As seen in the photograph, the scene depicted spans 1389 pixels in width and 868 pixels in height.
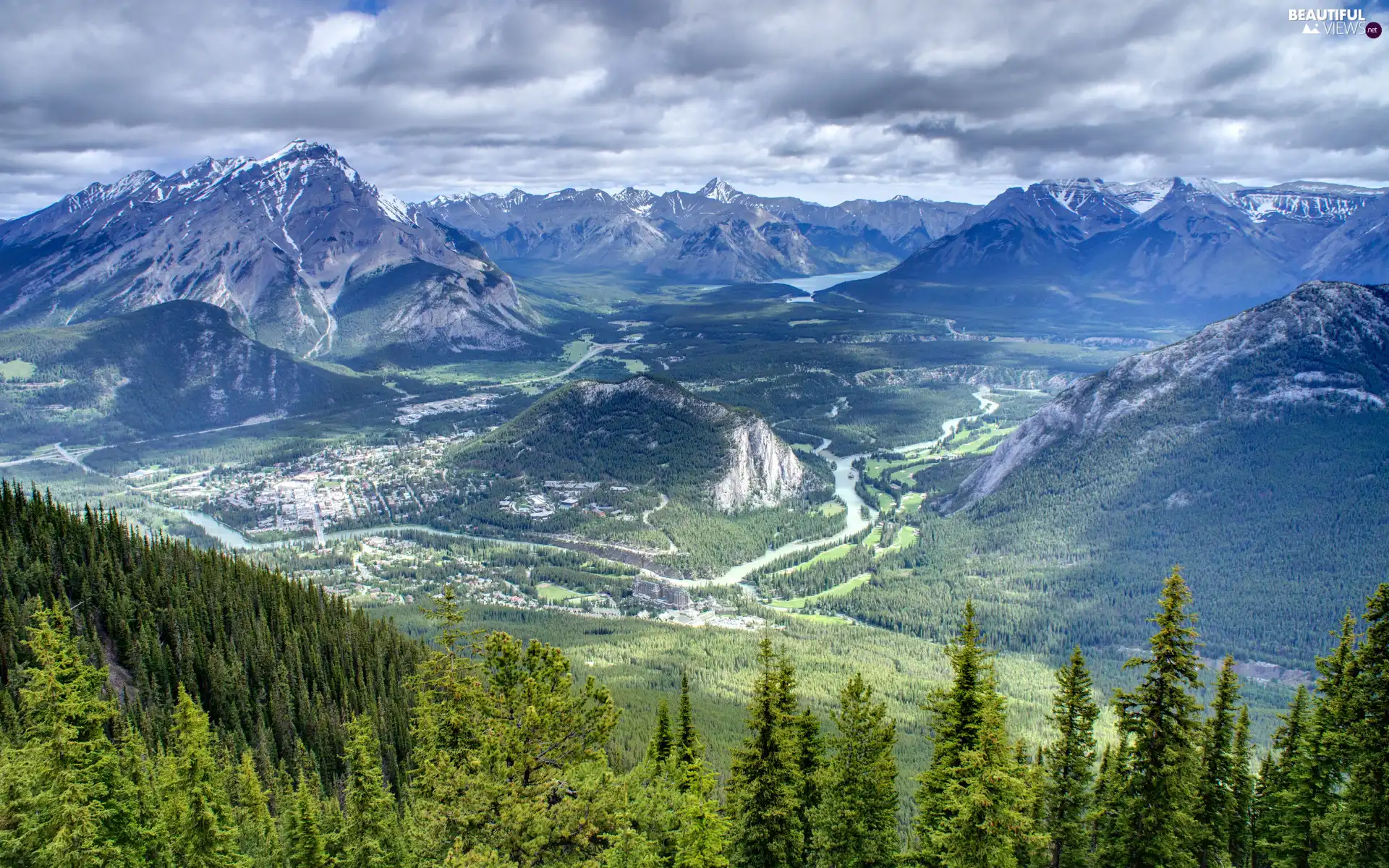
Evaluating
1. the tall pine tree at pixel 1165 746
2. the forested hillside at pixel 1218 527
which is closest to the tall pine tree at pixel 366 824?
the tall pine tree at pixel 1165 746

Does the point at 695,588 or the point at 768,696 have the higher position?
the point at 768,696

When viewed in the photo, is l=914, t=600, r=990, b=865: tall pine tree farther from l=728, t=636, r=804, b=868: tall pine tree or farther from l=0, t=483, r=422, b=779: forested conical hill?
l=0, t=483, r=422, b=779: forested conical hill

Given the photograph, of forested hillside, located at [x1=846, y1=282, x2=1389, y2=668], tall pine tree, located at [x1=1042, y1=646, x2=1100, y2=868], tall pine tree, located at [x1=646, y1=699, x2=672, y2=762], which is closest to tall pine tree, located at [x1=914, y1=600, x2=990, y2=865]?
tall pine tree, located at [x1=1042, y1=646, x2=1100, y2=868]

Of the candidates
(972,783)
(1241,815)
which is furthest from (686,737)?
(1241,815)

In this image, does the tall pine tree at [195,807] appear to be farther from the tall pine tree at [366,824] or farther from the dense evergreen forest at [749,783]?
the tall pine tree at [366,824]

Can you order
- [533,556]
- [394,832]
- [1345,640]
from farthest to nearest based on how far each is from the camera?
1. [533,556]
2. [394,832]
3. [1345,640]

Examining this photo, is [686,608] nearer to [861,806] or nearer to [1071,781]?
[1071,781]

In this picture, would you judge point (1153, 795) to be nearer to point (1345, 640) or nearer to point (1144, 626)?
point (1345, 640)

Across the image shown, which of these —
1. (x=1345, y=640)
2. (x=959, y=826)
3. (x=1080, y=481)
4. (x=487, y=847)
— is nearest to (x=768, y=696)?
(x=959, y=826)
